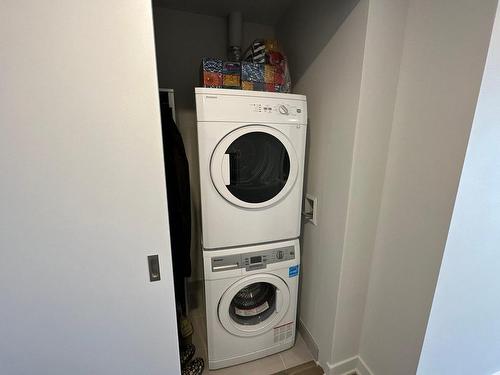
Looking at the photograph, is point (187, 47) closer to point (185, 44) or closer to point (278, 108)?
→ point (185, 44)

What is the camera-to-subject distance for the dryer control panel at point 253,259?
123cm

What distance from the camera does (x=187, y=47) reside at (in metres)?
1.76

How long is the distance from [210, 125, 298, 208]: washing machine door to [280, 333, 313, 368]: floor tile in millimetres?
1124

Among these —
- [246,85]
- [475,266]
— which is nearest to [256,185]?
[246,85]

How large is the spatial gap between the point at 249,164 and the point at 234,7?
130 cm

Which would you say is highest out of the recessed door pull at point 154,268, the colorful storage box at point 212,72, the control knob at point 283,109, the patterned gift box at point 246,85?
the colorful storage box at point 212,72

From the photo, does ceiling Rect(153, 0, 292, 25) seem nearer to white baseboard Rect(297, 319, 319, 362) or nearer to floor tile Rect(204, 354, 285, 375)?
white baseboard Rect(297, 319, 319, 362)

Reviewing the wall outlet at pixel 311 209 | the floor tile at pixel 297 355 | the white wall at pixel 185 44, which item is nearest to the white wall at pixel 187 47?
the white wall at pixel 185 44

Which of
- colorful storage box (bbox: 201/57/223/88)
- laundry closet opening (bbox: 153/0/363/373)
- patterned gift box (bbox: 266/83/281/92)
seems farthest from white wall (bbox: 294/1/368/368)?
colorful storage box (bbox: 201/57/223/88)

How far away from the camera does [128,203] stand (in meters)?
0.79

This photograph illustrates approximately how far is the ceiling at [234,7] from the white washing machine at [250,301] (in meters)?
1.73

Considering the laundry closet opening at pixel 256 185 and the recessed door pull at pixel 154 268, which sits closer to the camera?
the recessed door pull at pixel 154 268

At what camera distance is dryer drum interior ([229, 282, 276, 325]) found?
143cm

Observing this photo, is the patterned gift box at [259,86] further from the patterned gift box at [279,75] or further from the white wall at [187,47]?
the white wall at [187,47]
